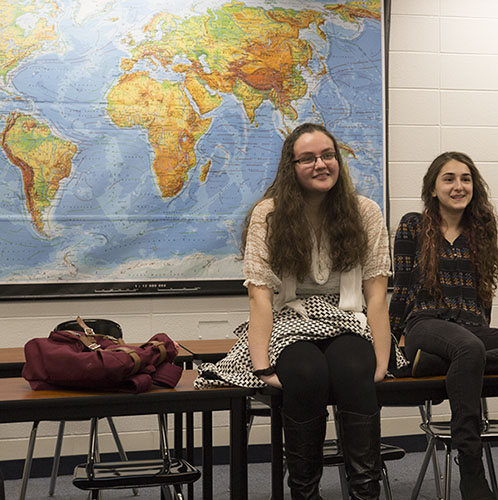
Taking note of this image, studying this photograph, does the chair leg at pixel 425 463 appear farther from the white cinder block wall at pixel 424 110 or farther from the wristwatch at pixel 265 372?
the white cinder block wall at pixel 424 110

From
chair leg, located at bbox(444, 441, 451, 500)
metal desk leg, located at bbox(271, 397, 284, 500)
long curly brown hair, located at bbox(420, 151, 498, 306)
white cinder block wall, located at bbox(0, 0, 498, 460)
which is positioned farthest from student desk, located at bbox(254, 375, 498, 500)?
white cinder block wall, located at bbox(0, 0, 498, 460)

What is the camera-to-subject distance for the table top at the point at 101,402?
1.83m

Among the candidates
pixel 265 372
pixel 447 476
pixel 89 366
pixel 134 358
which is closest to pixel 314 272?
pixel 265 372

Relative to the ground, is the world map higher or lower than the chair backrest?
higher

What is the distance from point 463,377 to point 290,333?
0.56 m

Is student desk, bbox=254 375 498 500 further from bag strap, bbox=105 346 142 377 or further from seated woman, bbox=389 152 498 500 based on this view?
bag strap, bbox=105 346 142 377

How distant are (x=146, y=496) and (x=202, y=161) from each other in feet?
5.31

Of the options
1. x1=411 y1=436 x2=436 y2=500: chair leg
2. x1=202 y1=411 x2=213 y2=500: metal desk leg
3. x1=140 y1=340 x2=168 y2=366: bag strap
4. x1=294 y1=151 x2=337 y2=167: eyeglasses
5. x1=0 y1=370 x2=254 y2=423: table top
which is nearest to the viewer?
x1=0 y1=370 x2=254 y2=423: table top

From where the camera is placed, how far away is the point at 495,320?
12.9ft

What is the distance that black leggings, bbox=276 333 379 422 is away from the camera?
2.01 m

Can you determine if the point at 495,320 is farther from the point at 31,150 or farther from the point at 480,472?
the point at 31,150

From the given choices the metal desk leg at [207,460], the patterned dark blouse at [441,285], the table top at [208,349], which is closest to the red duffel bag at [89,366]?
the metal desk leg at [207,460]

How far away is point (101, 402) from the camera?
1.88 meters

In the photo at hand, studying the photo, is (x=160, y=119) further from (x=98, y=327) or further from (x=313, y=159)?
(x=313, y=159)
